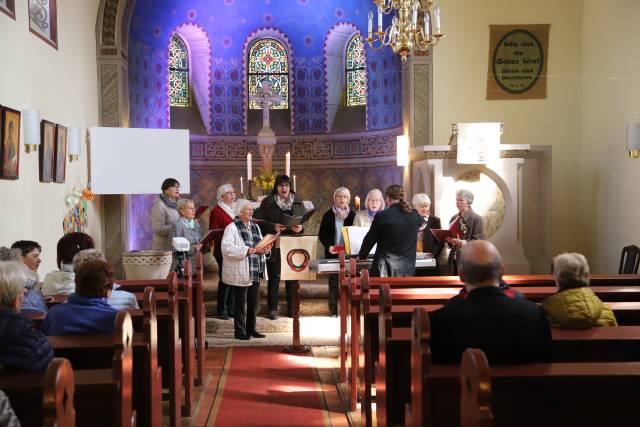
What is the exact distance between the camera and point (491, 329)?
2.73 m

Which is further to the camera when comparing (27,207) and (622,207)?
(622,207)

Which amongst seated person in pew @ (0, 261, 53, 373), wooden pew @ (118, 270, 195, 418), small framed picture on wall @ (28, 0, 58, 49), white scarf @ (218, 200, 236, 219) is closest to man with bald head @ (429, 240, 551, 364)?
seated person in pew @ (0, 261, 53, 373)

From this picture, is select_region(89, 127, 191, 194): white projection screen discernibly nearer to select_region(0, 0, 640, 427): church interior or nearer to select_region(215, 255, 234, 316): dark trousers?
select_region(0, 0, 640, 427): church interior

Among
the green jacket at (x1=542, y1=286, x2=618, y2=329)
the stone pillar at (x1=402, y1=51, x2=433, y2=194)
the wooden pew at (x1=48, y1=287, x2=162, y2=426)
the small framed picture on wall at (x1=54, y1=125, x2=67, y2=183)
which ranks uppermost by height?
the stone pillar at (x1=402, y1=51, x2=433, y2=194)

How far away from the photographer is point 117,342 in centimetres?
273

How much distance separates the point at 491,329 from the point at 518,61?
26.3ft

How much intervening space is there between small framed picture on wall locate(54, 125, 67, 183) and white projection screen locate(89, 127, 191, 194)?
31.1 inches

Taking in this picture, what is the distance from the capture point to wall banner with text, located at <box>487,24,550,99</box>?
10.1 m

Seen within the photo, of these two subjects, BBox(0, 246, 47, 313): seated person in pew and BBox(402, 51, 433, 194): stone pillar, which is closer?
BBox(0, 246, 47, 313): seated person in pew

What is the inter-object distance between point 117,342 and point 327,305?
19.4 feet

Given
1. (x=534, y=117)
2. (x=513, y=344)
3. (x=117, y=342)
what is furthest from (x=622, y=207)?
(x=117, y=342)

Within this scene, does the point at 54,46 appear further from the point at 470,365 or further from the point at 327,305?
the point at 470,365

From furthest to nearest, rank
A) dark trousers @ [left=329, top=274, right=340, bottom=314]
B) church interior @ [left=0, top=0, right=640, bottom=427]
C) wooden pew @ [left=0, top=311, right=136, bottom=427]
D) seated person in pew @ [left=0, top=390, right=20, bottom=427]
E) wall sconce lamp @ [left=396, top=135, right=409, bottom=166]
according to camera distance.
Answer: wall sconce lamp @ [left=396, top=135, right=409, bottom=166], dark trousers @ [left=329, top=274, right=340, bottom=314], church interior @ [left=0, top=0, right=640, bottom=427], wooden pew @ [left=0, top=311, right=136, bottom=427], seated person in pew @ [left=0, top=390, right=20, bottom=427]

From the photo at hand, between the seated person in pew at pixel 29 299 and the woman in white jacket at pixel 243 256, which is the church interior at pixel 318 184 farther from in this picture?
the seated person in pew at pixel 29 299
